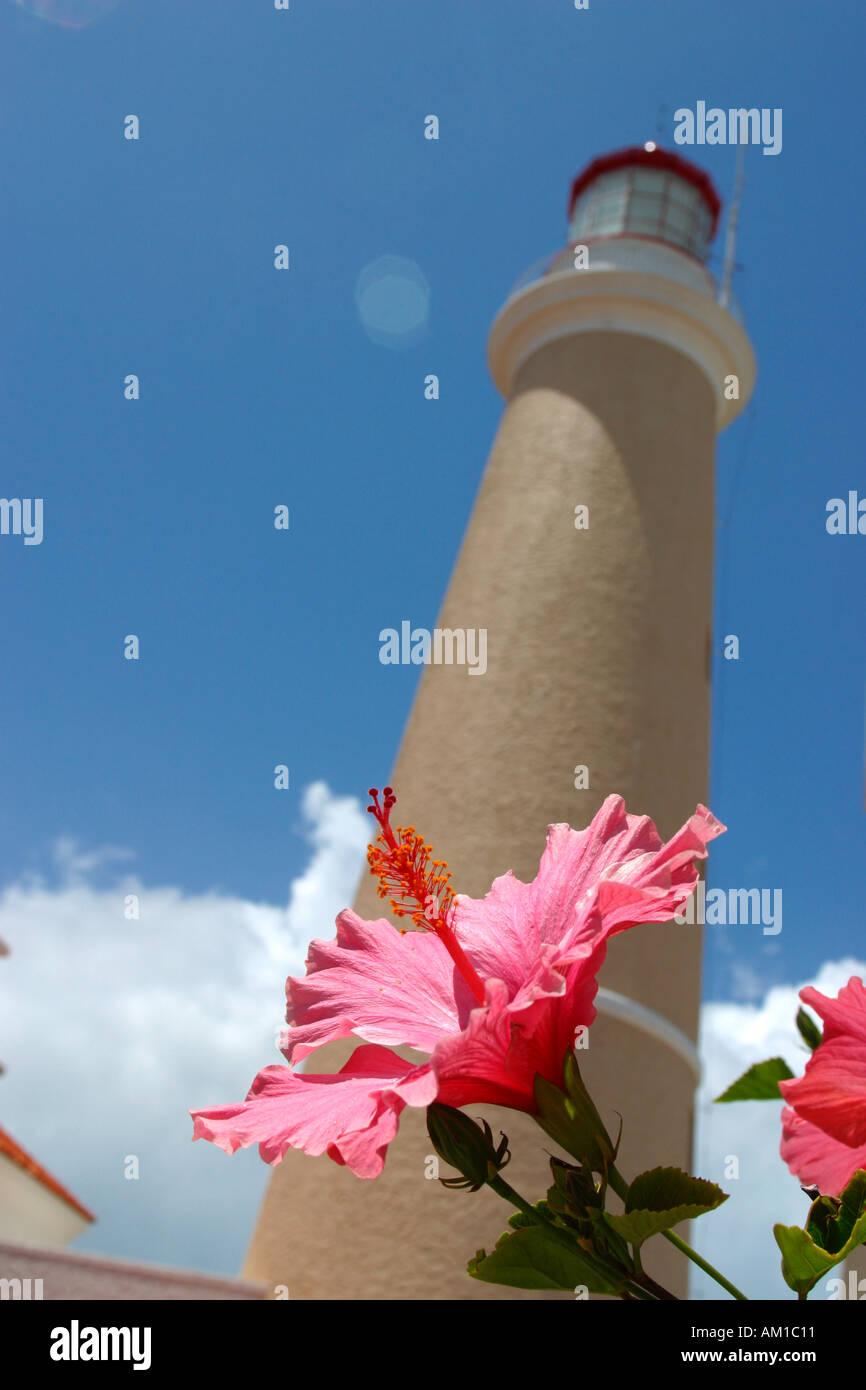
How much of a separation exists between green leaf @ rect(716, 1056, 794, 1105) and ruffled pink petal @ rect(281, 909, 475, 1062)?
0.42 metres

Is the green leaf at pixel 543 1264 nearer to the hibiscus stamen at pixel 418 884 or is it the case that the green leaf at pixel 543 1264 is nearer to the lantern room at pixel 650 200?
the hibiscus stamen at pixel 418 884

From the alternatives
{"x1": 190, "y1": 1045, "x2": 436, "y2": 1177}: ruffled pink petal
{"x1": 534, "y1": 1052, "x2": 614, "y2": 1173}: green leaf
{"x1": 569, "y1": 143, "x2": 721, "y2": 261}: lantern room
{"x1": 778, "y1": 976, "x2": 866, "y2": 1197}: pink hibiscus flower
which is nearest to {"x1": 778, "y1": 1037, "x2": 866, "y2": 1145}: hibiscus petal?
{"x1": 778, "y1": 976, "x2": 866, "y2": 1197}: pink hibiscus flower

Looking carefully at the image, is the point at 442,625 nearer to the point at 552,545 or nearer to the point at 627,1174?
the point at 552,545

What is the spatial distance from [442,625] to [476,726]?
1.03 metres

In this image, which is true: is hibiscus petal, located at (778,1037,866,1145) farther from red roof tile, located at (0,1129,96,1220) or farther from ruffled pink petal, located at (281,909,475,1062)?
red roof tile, located at (0,1129,96,1220)

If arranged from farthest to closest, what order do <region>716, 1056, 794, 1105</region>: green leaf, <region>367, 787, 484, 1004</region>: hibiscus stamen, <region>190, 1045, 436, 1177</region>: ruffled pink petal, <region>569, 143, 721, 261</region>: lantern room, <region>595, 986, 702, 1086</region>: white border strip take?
<region>569, 143, 721, 261</region>: lantern room → <region>595, 986, 702, 1086</region>: white border strip → <region>716, 1056, 794, 1105</region>: green leaf → <region>367, 787, 484, 1004</region>: hibiscus stamen → <region>190, 1045, 436, 1177</region>: ruffled pink petal

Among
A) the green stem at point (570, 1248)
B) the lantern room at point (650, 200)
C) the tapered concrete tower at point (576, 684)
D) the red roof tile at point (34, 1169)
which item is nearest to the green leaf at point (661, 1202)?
the green stem at point (570, 1248)

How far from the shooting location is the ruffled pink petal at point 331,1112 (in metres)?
0.66

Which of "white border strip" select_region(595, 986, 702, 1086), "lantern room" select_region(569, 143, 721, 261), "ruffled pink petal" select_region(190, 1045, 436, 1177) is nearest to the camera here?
"ruffled pink petal" select_region(190, 1045, 436, 1177)

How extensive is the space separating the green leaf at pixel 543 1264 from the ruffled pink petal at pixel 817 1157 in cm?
19

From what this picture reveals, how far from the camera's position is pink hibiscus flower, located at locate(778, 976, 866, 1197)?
72 centimetres

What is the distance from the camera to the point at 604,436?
8.00 m
